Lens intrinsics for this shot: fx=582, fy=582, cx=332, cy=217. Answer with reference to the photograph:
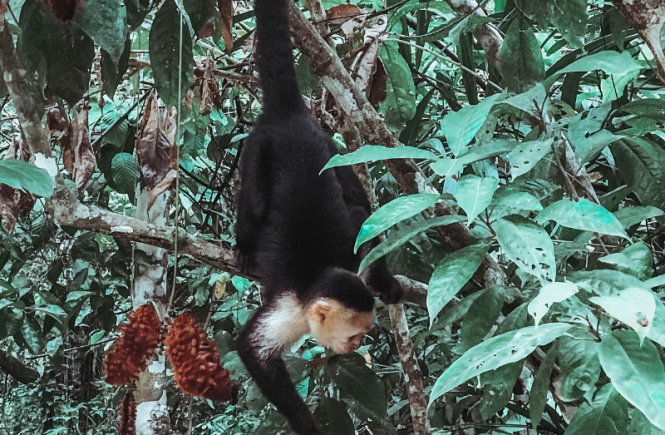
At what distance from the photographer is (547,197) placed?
1.33 meters

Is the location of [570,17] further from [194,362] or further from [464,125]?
[194,362]

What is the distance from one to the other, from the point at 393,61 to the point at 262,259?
75cm

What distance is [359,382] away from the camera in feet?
5.10

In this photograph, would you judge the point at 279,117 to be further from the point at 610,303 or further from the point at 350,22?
the point at 610,303

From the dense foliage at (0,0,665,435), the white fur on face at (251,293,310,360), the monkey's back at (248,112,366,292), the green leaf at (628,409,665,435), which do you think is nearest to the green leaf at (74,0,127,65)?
the dense foliage at (0,0,665,435)

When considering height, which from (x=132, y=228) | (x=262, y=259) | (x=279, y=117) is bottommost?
(x=262, y=259)

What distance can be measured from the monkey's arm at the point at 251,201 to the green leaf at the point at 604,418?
113 centimetres

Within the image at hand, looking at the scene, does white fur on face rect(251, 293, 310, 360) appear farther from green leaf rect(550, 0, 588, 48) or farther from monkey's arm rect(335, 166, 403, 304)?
green leaf rect(550, 0, 588, 48)

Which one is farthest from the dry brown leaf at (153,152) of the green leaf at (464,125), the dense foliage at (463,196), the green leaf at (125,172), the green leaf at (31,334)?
the green leaf at (31,334)

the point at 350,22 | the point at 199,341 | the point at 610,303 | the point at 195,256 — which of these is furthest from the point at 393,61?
the point at 610,303

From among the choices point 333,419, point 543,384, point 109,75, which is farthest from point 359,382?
point 109,75

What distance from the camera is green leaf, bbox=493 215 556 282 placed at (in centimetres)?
Answer: 81

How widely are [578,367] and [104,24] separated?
43.3 inches

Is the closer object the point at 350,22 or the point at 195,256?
the point at 195,256
